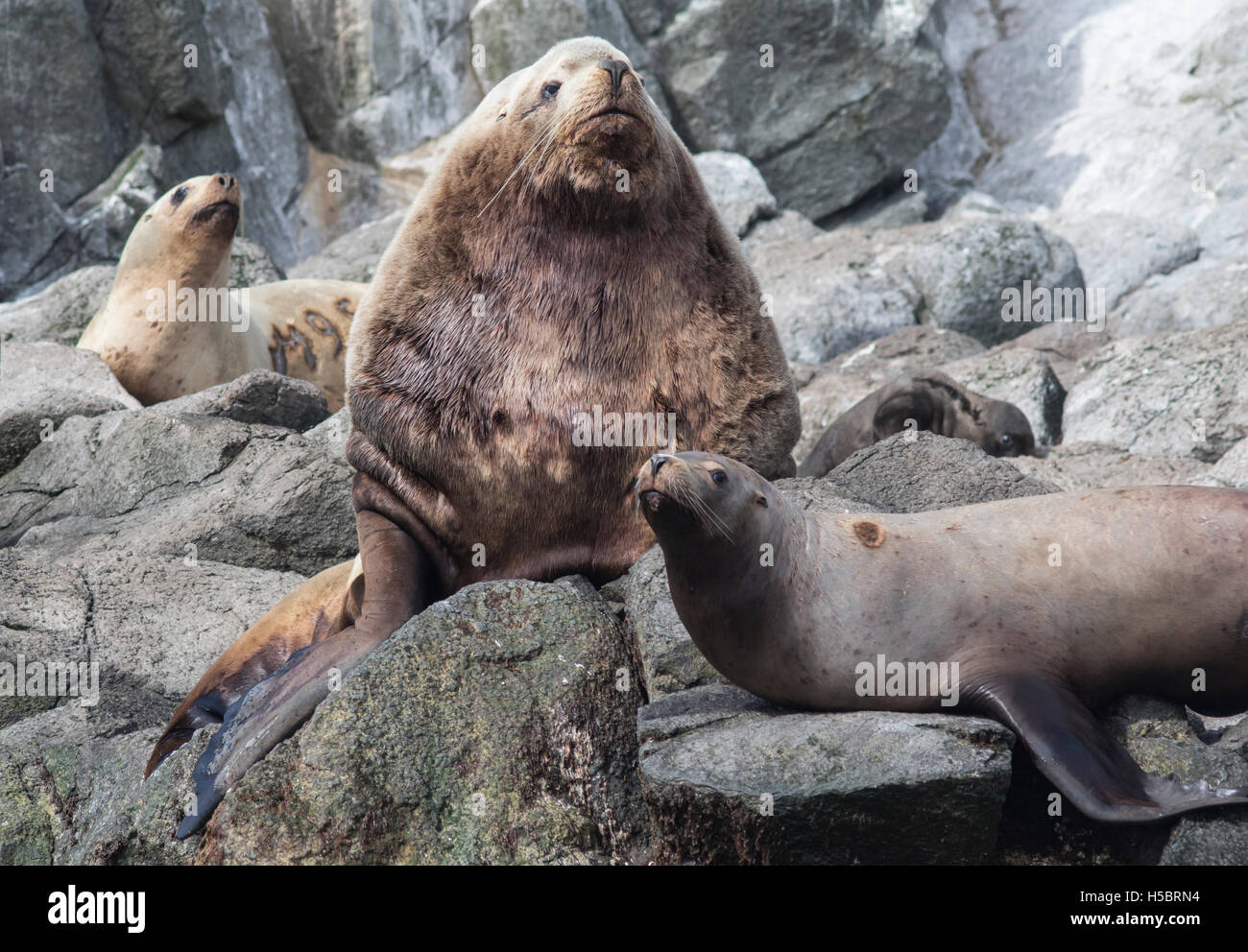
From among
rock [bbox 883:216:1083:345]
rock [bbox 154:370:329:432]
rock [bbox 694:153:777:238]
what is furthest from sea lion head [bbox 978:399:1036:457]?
rock [bbox 694:153:777:238]

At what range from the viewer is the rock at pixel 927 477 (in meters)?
4.77

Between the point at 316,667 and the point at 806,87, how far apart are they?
14.7m

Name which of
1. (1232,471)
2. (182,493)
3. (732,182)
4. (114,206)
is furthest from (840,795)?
(114,206)

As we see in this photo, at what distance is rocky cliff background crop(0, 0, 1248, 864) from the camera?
297 centimetres

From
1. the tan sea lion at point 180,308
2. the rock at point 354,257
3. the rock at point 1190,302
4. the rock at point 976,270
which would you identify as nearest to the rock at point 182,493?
the tan sea lion at point 180,308

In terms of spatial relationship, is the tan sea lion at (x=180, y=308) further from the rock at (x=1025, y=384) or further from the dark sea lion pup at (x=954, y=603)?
the dark sea lion pup at (x=954, y=603)

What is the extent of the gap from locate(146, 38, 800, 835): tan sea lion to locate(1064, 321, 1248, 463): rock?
14.2 feet

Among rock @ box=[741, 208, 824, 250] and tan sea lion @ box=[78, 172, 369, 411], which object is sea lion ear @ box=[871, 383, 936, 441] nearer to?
tan sea lion @ box=[78, 172, 369, 411]

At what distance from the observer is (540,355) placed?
13.2ft

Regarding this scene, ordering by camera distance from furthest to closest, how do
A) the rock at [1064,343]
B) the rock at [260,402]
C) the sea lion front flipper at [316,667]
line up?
1. the rock at [1064,343]
2. the rock at [260,402]
3. the sea lion front flipper at [316,667]

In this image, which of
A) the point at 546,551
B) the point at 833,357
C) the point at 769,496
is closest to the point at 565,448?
the point at 546,551

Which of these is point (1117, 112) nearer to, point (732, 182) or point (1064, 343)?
point (732, 182)

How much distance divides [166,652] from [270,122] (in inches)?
477

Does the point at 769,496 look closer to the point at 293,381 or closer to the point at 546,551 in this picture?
the point at 546,551
